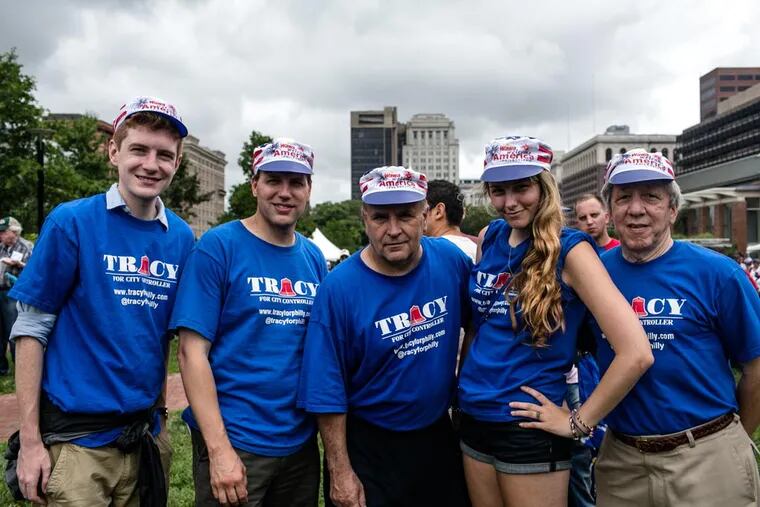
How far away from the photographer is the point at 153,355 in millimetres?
2814

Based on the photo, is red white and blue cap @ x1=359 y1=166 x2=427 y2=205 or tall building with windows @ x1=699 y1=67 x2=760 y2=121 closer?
red white and blue cap @ x1=359 y1=166 x2=427 y2=205

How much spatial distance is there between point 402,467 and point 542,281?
1149mm

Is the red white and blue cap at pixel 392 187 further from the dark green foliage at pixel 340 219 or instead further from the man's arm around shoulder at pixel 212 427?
the dark green foliage at pixel 340 219

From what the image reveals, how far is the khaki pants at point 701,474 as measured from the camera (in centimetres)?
263

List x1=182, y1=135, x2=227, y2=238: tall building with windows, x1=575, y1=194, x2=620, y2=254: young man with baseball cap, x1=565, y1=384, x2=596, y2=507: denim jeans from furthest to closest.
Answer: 1. x1=182, y1=135, x2=227, y2=238: tall building with windows
2. x1=575, y1=194, x2=620, y2=254: young man with baseball cap
3. x1=565, y1=384, x2=596, y2=507: denim jeans

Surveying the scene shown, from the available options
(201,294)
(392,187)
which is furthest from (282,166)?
(201,294)

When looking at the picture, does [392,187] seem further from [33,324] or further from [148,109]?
[33,324]

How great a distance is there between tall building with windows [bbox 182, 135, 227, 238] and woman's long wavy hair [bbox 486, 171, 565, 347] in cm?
11833

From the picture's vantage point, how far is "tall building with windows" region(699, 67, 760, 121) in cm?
12750

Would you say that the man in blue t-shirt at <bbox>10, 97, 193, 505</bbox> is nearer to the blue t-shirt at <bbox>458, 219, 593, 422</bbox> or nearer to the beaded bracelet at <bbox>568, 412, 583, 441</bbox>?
the blue t-shirt at <bbox>458, 219, 593, 422</bbox>

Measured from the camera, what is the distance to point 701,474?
8.68ft

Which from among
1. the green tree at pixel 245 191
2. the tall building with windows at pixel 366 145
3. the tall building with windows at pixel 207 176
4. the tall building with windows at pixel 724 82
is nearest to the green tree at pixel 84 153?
the green tree at pixel 245 191

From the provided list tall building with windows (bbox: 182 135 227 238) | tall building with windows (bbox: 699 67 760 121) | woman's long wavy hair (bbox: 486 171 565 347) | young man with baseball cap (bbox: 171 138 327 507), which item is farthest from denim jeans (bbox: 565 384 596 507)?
tall building with windows (bbox: 699 67 760 121)

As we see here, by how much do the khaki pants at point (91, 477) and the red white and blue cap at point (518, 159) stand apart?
6.88ft
